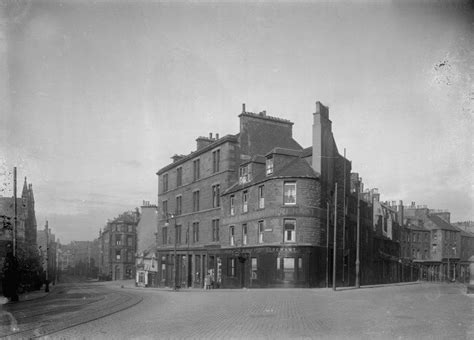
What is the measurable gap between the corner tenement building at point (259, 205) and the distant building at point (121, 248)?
169ft

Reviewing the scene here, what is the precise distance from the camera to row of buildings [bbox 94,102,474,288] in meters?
33.4

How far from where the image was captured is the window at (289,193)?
33719 mm

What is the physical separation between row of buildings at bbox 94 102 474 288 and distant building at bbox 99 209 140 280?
35.1 metres

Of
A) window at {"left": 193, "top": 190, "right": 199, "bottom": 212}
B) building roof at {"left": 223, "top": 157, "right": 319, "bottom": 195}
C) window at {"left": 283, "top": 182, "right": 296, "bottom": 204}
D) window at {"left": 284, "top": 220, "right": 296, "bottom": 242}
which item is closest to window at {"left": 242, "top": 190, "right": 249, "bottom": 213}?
building roof at {"left": 223, "top": 157, "right": 319, "bottom": 195}

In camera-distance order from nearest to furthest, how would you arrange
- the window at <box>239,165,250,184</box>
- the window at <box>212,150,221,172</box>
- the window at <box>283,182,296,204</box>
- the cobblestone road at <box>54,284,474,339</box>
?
the cobblestone road at <box>54,284,474,339</box>
the window at <box>283,182,296,204</box>
the window at <box>239,165,250,184</box>
the window at <box>212,150,221,172</box>

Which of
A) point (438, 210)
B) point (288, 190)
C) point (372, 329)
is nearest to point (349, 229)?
point (288, 190)

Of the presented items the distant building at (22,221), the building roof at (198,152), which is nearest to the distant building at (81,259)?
the distant building at (22,221)

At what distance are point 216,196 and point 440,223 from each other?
4939cm

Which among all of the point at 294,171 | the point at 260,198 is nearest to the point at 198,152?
the point at 260,198

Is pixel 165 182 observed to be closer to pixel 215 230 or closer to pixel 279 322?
pixel 215 230

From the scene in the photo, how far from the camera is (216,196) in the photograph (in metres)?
43.9

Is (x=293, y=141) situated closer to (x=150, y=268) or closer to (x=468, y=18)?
(x=150, y=268)

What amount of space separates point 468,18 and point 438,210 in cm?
7940

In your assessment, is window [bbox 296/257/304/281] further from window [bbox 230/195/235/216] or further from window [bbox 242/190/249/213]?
window [bbox 230/195/235/216]
